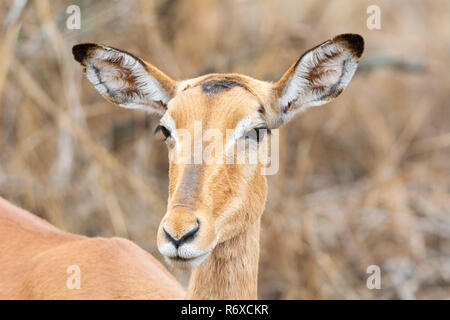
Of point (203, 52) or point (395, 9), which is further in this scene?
point (395, 9)

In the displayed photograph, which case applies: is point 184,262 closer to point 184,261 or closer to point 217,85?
point 184,261

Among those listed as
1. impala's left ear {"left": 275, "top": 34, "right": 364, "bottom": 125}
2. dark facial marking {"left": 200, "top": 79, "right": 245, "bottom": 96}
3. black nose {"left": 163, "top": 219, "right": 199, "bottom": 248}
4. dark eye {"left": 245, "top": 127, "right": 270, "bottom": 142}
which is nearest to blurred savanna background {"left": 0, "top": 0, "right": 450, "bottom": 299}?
dark facial marking {"left": 200, "top": 79, "right": 245, "bottom": 96}

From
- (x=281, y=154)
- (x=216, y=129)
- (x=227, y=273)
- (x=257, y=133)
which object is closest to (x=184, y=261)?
(x=227, y=273)

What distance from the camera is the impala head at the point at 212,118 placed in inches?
97.3

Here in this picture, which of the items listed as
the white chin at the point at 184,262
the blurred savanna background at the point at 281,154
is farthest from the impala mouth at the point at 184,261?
the blurred savanna background at the point at 281,154

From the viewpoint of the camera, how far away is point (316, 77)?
10.4 ft

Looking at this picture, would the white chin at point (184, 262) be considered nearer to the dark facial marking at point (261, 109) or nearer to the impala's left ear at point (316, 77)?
the dark facial marking at point (261, 109)

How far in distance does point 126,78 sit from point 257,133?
801 mm

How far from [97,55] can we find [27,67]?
3971 mm
